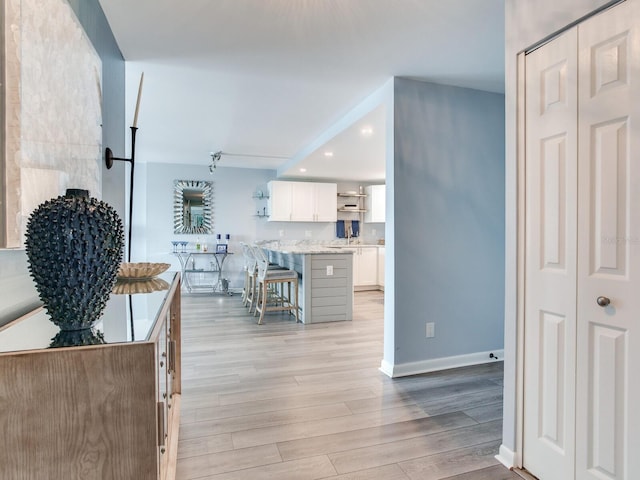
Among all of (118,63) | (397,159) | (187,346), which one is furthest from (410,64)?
(187,346)

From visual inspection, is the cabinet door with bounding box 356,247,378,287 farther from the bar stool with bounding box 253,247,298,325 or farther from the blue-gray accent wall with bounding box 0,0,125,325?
the blue-gray accent wall with bounding box 0,0,125,325

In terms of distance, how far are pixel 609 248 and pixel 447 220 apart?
162 centimetres

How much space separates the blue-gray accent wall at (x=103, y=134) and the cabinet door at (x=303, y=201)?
170 inches

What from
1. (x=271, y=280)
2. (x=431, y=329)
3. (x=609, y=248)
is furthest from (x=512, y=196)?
(x=271, y=280)

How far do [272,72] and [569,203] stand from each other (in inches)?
87.4

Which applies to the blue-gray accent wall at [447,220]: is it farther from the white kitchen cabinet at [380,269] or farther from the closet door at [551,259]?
the white kitchen cabinet at [380,269]

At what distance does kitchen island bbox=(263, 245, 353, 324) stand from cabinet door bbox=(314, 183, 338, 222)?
2.47 m

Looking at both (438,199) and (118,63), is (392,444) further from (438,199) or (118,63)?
(118,63)

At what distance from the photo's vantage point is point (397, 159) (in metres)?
2.78

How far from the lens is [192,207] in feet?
21.2

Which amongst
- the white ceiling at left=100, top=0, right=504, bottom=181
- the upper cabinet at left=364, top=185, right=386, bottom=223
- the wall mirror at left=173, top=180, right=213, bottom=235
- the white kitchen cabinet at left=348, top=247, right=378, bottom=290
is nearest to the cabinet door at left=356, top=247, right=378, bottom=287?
the white kitchen cabinet at left=348, top=247, right=378, bottom=290

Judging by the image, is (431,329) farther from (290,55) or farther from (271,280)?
(290,55)

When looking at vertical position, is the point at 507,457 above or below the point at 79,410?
below

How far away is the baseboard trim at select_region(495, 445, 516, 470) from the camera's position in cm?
171
